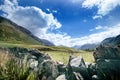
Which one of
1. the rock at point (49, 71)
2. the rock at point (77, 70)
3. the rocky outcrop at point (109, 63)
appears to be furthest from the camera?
the rock at point (49, 71)

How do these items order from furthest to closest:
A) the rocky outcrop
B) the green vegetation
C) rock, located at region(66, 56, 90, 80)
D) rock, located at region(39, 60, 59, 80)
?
rock, located at region(39, 60, 59, 80)
rock, located at region(66, 56, 90, 80)
the green vegetation
the rocky outcrop

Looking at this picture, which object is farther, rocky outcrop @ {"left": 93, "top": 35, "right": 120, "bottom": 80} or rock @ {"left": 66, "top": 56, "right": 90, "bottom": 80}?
rock @ {"left": 66, "top": 56, "right": 90, "bottom": 80}

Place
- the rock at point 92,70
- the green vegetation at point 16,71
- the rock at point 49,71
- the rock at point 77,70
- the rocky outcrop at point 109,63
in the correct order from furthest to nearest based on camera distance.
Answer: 1. the rock at point 49,71
2. the rock at point 92,70
3. the rock at point 77,70
4. the green vegetation at point 16,71
5. the rocky outcrop at point 109,63

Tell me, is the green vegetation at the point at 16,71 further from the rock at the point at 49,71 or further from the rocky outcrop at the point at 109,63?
the rocky outcrop at the point at 109,63

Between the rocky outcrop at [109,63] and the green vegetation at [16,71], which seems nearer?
the rocky outcrop at [109,63]

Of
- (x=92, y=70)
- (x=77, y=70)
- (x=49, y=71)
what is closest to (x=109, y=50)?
(x=92, y=70)

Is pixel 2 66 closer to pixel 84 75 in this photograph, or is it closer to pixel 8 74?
pixel 8 74

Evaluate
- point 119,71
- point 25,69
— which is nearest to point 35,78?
point 25,69

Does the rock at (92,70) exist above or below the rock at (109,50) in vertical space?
below

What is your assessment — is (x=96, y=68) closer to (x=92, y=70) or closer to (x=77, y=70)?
(x=92, y=70)

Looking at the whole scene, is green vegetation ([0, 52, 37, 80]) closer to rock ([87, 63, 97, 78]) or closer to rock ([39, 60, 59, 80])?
rock ([39, 60, 59, 80])

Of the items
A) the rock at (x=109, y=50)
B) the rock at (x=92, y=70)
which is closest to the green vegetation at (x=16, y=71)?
the rock at (x=92, y=70)

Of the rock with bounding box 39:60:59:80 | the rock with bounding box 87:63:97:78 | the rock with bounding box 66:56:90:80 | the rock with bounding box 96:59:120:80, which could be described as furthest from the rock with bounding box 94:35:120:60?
the rock with bounding box 39:60:59:80

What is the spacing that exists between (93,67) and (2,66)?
3970 mm
